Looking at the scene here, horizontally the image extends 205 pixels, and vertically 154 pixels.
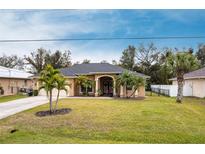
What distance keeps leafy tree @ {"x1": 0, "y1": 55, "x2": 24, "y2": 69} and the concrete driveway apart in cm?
133

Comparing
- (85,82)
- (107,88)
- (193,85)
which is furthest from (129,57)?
(193,85)

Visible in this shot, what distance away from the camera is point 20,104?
30.0ft

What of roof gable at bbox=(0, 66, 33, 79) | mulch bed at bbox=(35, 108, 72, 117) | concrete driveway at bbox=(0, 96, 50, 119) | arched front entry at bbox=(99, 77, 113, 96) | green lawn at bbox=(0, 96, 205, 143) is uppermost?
roof gable at bbox=(0, 66, 33, 79)

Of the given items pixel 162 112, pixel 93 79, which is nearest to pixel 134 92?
pixel 93 79

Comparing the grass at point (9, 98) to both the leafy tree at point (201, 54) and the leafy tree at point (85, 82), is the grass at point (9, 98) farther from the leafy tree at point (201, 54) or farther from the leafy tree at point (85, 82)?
the leafy tree at point (201, 54)

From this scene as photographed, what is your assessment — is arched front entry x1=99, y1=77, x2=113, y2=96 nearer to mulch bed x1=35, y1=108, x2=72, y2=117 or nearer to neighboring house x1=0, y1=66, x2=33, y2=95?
mulch bed x1=35, y1=108, x2=72, y2=117

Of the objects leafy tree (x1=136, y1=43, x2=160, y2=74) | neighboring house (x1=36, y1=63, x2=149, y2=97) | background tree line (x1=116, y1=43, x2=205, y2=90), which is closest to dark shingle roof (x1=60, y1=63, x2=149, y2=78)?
background tree line (x1=116, y1=43, x2=205, y2=90)

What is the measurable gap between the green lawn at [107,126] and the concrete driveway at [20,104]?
12.9 inches

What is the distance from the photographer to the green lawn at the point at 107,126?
682cm

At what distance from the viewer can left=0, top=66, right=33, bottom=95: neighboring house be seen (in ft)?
27.2

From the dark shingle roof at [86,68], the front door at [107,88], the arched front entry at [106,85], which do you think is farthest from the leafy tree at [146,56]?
the arched front entry at [106,85]

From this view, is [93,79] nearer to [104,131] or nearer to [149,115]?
[149,115]

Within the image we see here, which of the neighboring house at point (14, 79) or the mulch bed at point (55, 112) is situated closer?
the neighboring house at point (14, 79)

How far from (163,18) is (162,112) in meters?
3.11
